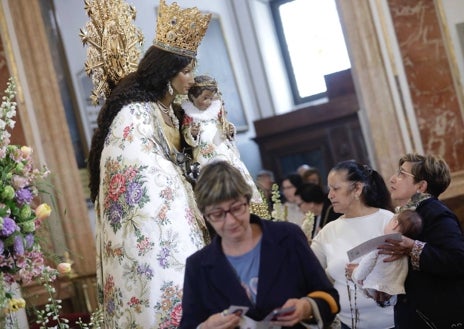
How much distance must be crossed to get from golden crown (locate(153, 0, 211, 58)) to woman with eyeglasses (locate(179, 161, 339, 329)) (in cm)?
154

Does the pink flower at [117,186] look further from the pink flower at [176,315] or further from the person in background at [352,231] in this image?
the person in background at [352,231]

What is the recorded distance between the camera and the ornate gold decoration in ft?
14.2

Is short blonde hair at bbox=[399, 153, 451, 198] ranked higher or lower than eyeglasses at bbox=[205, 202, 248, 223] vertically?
lower

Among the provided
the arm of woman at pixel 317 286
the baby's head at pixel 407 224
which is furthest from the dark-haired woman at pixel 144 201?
the arm of woman at pixel 317 286

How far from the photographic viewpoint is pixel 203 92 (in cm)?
413

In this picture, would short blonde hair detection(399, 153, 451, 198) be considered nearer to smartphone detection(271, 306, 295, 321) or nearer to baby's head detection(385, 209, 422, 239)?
baby's head detection(385, 209, 422, 239)

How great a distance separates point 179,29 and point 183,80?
9.4 inches

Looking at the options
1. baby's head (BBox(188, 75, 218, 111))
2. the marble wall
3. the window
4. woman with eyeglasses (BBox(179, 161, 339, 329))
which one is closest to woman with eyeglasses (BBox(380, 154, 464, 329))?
woman with eyeglasses (BBox(179, 161, 339, 329))

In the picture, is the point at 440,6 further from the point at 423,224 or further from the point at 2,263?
the point at 2,263

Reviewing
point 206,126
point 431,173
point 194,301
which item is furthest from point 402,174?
point 194,301

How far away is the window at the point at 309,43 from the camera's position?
522 inches

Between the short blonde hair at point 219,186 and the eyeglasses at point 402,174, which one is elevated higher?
the short blonde hair at point 219,186

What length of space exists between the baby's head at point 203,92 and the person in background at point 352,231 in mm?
690

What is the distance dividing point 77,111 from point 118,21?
496 cm
